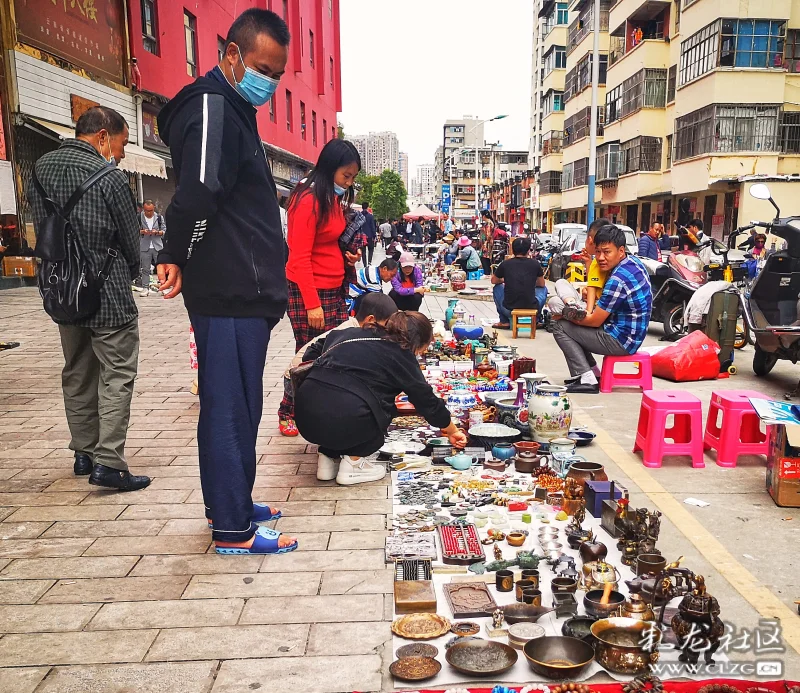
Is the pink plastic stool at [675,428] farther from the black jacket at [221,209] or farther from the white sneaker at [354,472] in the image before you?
the black jacket at [221,209]

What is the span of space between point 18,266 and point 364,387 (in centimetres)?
1265

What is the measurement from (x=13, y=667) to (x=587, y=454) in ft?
12.2

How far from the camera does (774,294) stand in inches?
299

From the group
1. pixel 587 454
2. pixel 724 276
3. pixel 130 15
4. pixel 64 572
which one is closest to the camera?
pixel 64 572

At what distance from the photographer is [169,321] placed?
11.5 meters

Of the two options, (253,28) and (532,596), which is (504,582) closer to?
(532,596)

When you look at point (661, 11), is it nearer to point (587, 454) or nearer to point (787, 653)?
point (587, 454)

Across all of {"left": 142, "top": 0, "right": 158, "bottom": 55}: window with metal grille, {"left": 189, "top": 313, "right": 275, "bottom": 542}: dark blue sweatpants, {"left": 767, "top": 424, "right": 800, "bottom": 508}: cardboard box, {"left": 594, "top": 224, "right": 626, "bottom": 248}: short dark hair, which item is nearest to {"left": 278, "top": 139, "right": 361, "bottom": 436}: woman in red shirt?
{"left": 189, "top": 313, "right": 275, "bottom": 542}: dark blue sweatpants

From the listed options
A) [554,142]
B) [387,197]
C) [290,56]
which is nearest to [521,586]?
[290,56]

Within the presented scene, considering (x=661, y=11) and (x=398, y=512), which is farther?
(x=661, y=11)

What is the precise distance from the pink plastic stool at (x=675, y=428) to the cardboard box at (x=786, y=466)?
2.17 ft

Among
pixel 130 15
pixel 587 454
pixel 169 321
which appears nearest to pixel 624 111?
pixel 130 15

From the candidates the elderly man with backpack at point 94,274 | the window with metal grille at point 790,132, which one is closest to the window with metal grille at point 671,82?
the window with metal grille at point 790,132

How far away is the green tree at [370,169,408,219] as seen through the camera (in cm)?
7206
